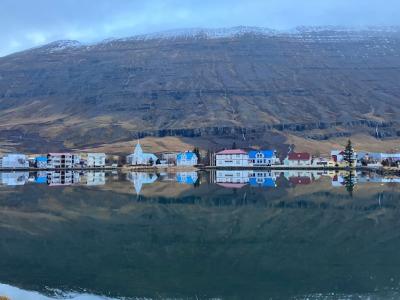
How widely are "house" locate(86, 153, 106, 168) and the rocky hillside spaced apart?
30799mm

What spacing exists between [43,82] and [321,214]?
6944 inches

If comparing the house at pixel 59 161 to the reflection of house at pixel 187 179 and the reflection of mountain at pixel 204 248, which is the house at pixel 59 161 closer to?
the reflection of house at pixel 187 179

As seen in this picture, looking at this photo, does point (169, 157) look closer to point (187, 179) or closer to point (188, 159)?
point (188, 159)

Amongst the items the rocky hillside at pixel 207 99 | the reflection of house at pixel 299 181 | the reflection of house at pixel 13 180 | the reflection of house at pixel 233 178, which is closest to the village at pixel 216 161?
the reflection of house at pixel 233 178

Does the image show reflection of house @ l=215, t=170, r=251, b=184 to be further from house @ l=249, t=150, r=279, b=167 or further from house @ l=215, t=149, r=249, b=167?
house @ l=249, t=150, r=279, b=167

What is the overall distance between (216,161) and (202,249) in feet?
257

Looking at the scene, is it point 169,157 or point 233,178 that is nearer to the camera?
point 233,178

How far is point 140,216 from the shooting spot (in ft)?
99.7

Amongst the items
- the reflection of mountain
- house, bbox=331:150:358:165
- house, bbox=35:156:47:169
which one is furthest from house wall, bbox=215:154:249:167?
the reflection of mountain

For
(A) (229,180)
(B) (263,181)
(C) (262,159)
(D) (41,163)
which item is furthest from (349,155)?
(D) (41,163)

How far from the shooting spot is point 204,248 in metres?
20.8

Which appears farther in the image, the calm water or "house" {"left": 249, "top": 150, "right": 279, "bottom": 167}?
"house" {"left": 249, "top": 150, "right": 279, "bottom": 167}

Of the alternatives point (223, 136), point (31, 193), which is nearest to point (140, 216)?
point (31, 193)

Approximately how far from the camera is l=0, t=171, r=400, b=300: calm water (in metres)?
15.4
